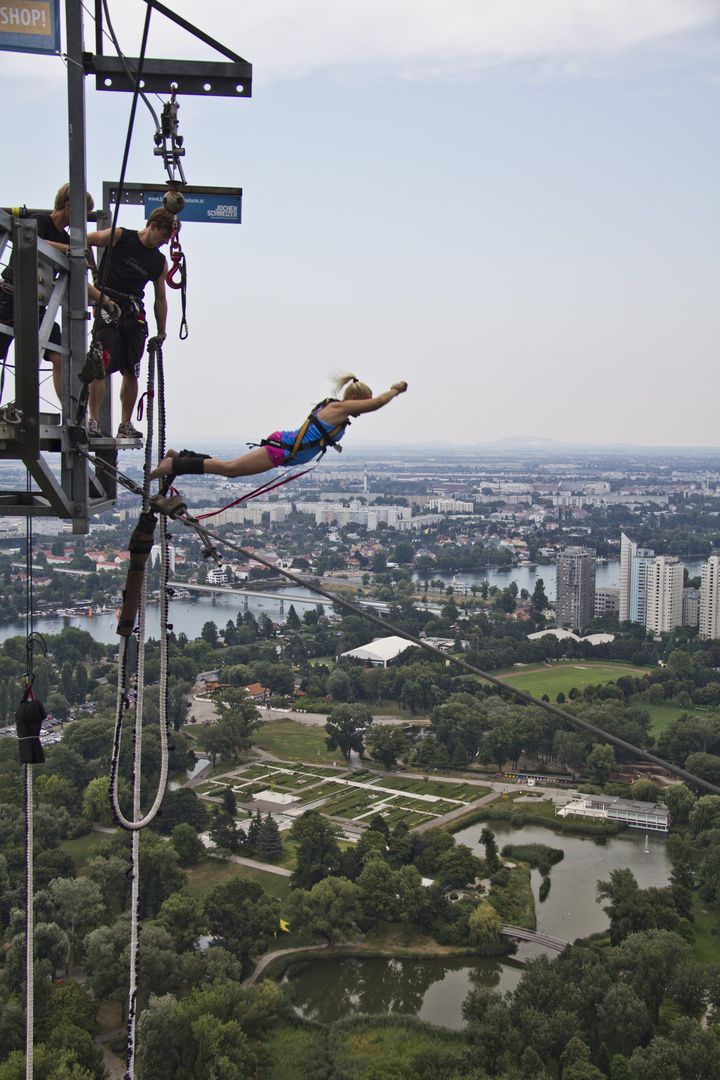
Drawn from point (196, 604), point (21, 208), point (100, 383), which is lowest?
point (196, 604)

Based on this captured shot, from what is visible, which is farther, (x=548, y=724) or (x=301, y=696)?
(x=301, y=696)

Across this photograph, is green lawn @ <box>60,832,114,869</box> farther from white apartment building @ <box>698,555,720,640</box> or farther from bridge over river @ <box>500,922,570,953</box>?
white apartment building @ <box>698,555,720,640</box>

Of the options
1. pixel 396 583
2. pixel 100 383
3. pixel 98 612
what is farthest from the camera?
pixel 396 583

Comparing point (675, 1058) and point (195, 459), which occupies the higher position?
point (195, 459)

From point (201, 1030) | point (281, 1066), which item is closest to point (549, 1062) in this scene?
point (281, 1066)

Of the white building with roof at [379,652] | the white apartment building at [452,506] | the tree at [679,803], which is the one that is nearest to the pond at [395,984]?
the tree at [679,803]

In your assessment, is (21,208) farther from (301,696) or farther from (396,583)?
(396,583)
